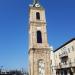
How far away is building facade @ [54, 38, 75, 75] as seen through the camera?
137 feet

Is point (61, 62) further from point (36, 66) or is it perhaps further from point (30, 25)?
point (30, 25)

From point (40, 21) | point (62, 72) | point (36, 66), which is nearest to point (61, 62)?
point (62, 72)

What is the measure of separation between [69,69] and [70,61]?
173cm

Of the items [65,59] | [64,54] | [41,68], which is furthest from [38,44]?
[65,59]

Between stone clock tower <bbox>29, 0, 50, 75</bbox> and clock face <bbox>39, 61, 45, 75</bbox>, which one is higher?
stone clock tower <bbox>29, 0, 50, 75</bbox>

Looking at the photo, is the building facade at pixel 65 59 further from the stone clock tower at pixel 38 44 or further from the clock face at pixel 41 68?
the clock face at pixel 41 68

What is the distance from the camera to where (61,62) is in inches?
1889

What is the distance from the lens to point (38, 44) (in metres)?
47.5

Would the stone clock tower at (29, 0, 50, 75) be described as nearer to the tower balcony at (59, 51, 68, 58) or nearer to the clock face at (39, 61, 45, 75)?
the clock face at (39, 61, 45, 75)

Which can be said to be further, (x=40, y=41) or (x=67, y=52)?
(x=40, y=41)

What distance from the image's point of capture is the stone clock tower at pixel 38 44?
45.6 m

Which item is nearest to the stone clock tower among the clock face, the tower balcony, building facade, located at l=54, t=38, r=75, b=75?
the clock face

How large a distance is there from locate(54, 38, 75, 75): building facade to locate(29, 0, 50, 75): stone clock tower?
3.35m

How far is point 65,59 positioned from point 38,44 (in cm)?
721
